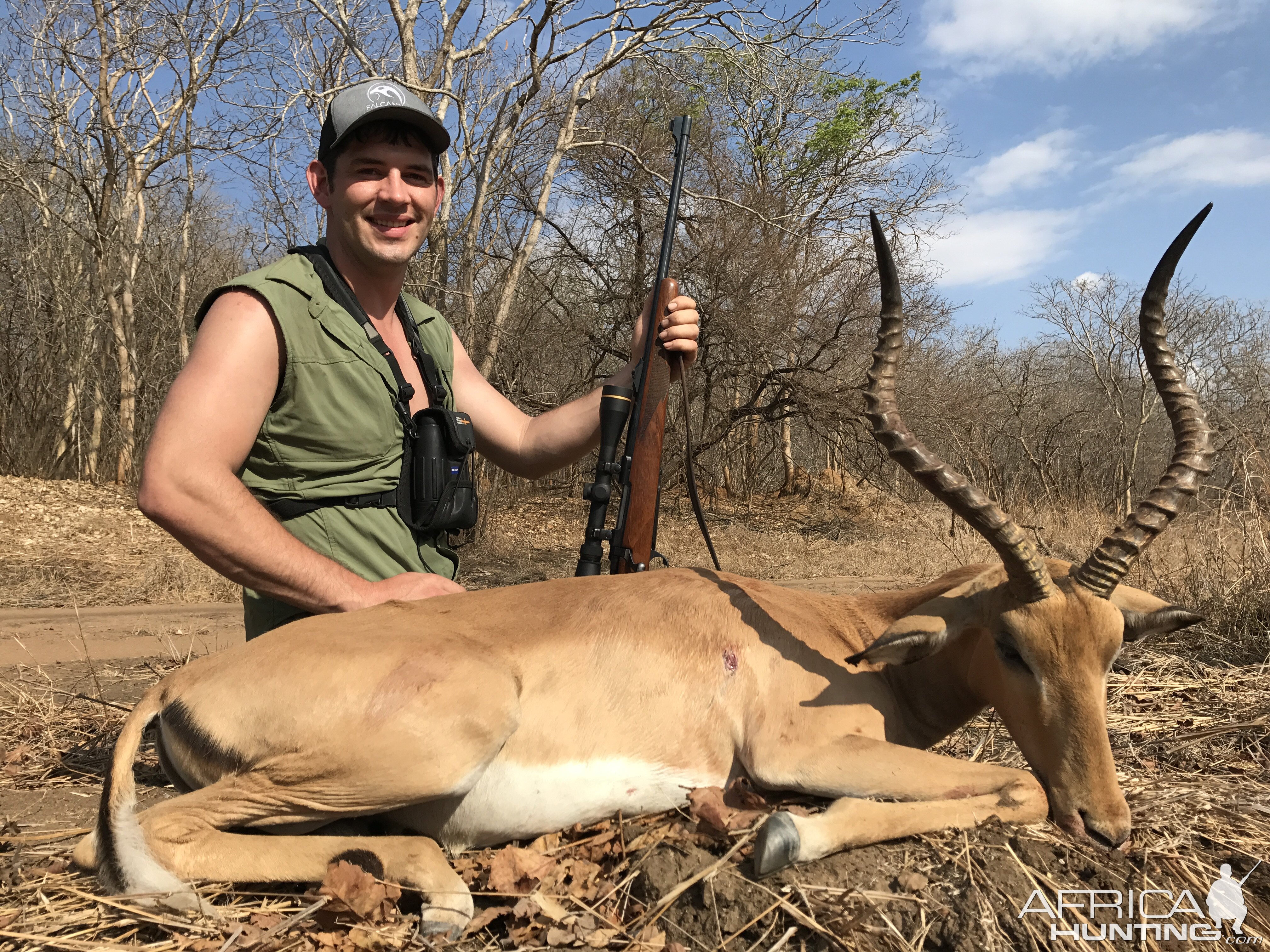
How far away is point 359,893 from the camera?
266cm

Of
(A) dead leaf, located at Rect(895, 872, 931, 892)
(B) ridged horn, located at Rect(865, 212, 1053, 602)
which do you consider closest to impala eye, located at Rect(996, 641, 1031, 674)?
(B) ridged horn, located at Rect(865, 212, 1053, 602)

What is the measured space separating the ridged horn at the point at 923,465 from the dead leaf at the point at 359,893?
2.21m

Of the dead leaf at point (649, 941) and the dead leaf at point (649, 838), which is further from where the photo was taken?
the dead leaf at point (649, 838)

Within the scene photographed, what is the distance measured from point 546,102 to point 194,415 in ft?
46.6

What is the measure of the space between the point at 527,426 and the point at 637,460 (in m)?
0.95

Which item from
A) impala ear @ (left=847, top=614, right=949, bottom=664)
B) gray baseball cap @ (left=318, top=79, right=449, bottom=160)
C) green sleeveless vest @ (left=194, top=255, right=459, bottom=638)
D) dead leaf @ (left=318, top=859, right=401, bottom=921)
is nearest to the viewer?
dead leaf @ (left=318, top=859, right=401, bottom=921)

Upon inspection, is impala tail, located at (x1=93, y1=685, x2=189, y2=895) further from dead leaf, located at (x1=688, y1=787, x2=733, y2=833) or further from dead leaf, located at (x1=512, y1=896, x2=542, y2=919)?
dead leaf, located at (x1=688, y1=787, x2=733, y2=833)

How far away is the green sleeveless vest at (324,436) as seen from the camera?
368cm

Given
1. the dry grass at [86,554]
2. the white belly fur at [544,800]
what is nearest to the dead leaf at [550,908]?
the white belly fur at [544,800]

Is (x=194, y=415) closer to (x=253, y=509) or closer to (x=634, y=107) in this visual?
(x=253, y=509)

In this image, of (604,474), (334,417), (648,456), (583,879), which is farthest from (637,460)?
(583,879)

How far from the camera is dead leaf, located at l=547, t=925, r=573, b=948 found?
8.30 ft

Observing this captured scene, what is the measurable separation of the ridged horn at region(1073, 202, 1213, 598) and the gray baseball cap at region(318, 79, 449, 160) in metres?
3.18

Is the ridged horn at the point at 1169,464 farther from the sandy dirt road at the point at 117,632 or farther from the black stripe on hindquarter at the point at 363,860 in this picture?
the sandy dirt road at the point at 117,632
